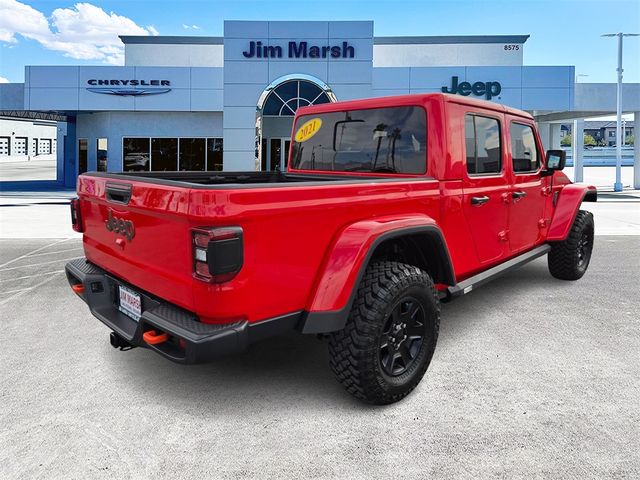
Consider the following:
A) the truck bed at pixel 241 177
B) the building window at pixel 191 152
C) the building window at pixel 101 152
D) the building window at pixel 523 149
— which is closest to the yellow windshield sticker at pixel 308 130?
the truck bed at pixel 241 177

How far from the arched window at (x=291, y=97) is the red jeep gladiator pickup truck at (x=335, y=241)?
18.3m

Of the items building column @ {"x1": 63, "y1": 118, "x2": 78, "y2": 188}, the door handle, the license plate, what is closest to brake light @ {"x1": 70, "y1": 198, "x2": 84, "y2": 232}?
the license plate

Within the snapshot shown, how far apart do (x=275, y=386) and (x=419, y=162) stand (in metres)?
1.87

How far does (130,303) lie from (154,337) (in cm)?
56

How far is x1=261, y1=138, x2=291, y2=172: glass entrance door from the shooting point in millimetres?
25016

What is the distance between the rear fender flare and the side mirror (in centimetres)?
64

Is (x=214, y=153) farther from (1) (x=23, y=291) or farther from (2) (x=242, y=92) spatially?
(1) (x=23, y=291)

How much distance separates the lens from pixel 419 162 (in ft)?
12.8

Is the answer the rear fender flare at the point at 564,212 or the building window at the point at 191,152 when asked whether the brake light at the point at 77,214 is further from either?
the building window at the point at 191,152

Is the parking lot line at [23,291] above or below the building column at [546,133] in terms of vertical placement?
below

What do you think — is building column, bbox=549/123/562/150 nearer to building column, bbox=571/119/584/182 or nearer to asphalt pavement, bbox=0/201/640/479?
building column, bbox=571/119/584/182

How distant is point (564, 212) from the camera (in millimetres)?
5863

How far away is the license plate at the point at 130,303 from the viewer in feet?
10.3

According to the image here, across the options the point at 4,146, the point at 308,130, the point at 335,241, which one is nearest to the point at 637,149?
the point at 308,130
